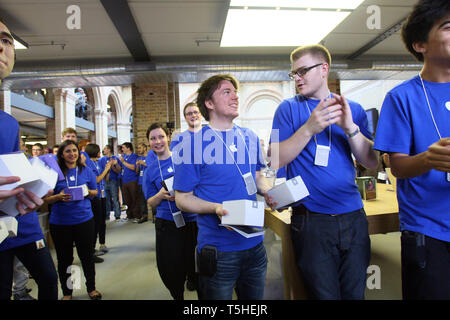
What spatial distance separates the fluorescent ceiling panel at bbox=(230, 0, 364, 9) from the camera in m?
3.60

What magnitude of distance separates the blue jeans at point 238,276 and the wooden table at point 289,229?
0.46 metres

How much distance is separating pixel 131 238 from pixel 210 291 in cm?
412

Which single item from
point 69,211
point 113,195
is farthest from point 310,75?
point 113,195

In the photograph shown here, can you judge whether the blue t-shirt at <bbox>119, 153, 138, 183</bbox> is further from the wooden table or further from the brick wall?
the wooden table

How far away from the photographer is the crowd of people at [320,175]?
957 millimetres

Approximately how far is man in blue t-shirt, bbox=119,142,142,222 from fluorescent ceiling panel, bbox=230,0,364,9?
4221 mm

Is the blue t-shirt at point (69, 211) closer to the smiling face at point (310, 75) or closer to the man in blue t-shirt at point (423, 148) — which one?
the smiling face at point (310, 75)

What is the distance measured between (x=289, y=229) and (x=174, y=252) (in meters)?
0.89

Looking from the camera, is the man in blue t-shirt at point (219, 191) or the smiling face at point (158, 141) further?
the smiling face at point (158, 141)

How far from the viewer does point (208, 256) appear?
1.19m

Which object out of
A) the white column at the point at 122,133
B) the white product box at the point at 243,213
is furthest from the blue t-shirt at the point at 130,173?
the white column at the point at 122,133

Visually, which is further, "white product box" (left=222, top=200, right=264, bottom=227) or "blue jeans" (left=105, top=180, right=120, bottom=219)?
"blue jeans" (left=105, top=180, right=120, bottom=219)

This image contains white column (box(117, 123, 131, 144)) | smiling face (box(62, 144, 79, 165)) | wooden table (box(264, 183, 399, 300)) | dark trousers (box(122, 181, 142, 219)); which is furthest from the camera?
white column (box(117, 123, 131, 144))

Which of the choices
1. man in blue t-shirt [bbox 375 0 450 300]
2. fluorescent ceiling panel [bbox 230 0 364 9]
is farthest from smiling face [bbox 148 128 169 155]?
fluorescent ceiling panel [bbox 230 0 364 9]
